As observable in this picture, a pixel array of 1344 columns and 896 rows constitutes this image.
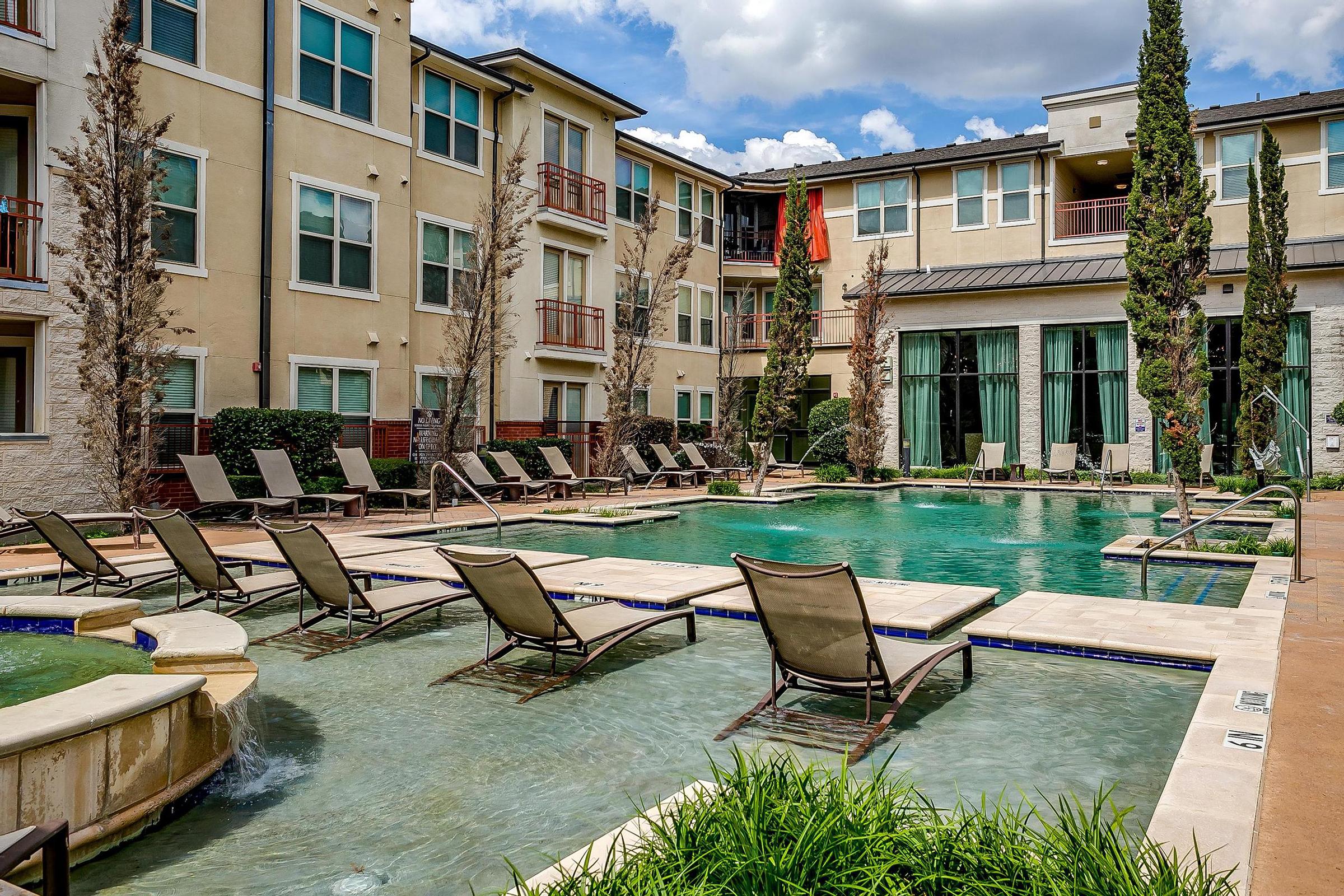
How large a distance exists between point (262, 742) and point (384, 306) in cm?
1477

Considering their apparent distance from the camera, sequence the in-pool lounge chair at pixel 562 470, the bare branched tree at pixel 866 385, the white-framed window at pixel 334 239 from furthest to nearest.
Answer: the bare branched tree at pixel 866 385 < the in-pool lounge chair at pixel 562 470 < the white-framed window at pixel 334 239

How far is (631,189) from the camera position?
2603 centimetres

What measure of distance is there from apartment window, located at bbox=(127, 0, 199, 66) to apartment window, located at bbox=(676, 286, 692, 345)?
15090 millimetres

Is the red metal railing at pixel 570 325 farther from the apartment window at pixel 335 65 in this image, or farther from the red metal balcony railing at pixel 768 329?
the red metal balcony railing at pixel 768 329

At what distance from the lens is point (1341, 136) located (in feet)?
75.5

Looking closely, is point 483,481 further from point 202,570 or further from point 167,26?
point 202,570

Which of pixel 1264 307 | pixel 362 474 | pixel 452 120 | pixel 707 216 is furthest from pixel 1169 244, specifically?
pixel 707 216

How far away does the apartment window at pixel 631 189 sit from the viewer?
25578 millimetres

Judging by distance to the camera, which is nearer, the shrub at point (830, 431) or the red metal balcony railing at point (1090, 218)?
the shrub at point (830, 431)

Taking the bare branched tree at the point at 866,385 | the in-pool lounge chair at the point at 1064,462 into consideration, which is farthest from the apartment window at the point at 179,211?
the in-pool lounge chair at the point at 1064,462

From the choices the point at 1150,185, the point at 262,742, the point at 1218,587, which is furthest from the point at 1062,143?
the point at 262,742

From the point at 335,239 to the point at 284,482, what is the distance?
5082 mm

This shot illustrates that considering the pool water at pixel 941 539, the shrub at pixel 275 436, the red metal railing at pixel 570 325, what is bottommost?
the pool water at pixel 941 539

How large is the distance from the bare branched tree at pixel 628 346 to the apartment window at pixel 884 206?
702cm
